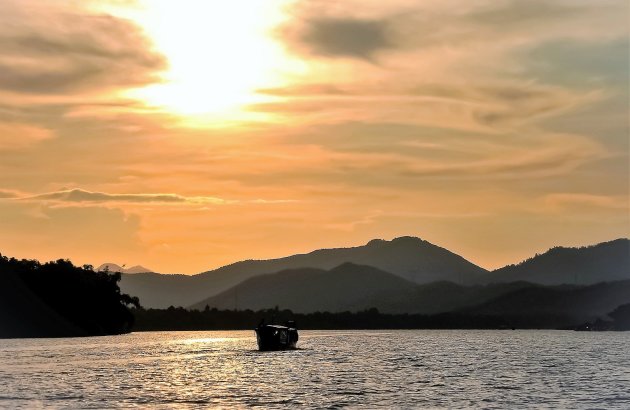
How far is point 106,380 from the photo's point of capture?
404ft

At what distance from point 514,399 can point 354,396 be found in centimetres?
1660

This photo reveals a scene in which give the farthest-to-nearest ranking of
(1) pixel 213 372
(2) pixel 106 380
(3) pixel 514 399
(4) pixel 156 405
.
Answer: (1) pixel 213 372, (2) pixel 106 380, (3) pixel 514 399, (4) pixel 156 405

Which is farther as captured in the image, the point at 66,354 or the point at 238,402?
the point at 66,354

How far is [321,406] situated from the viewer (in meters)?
94.2

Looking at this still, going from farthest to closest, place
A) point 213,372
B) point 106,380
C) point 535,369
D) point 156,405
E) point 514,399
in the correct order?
point 535,369, point 213,372, point 106,380, point 514,399, point 156,405

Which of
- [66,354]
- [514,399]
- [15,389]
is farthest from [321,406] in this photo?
[66,354]

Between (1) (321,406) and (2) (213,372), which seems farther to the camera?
(2) (213,372)

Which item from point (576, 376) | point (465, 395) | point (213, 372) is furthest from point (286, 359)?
point (465, 395)

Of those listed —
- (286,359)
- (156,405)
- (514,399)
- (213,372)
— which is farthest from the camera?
(286,359)

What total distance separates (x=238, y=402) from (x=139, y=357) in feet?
285

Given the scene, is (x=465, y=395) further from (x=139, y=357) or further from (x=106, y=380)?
(x=139, y=357)

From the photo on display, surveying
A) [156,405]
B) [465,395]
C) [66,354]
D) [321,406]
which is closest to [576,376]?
[465,395]

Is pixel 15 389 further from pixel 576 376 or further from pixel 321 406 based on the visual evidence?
pixel 576 376

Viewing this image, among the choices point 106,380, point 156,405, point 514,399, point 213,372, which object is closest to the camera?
point 156,405
